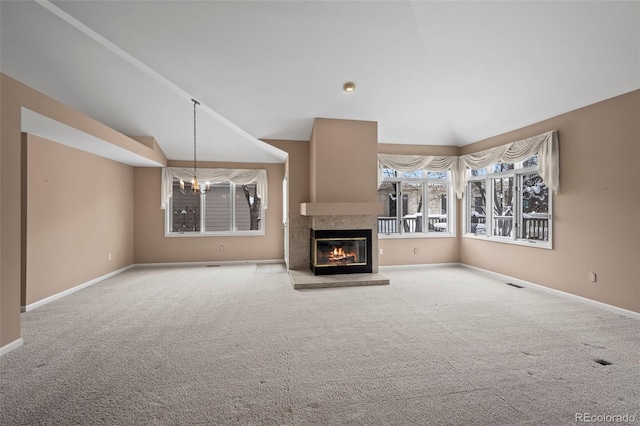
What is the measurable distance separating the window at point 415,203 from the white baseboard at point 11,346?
18.2ft

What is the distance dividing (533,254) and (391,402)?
4.17 m

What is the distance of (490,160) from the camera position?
5422mm

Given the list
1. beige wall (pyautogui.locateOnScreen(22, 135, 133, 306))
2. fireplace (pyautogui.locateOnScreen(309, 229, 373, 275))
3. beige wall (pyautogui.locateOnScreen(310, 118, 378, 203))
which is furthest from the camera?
fireplace (pyautogui.locateOnScreen(309, 229, 373, 275))

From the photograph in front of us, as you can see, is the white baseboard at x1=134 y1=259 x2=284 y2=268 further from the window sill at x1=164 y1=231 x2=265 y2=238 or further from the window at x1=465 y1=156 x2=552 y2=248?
the window at x1=465 y1=156 x2=552 y2=248

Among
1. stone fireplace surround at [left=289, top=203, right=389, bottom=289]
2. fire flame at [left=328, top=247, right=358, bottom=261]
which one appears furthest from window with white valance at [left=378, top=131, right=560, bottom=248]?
fire flame at [left=328, top=247, right=358, bottom=261]

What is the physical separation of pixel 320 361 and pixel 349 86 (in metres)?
3.67

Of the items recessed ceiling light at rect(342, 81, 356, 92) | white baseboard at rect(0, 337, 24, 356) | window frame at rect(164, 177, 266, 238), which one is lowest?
white baseboard at rect(0, 337, 24, 356)

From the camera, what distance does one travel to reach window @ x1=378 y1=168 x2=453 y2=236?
642 cm

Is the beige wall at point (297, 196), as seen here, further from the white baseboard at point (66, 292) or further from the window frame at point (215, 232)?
the white baseboard at point (66, 292)

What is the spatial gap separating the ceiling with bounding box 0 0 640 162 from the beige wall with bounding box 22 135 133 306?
3.29ft

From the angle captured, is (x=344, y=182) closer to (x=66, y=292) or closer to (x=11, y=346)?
(x=11, y=346)

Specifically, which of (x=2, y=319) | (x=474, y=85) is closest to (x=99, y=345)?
(x=2, y=319)

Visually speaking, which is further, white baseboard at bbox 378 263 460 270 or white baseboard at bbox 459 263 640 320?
white baseboard at bbox 378 263 460 270

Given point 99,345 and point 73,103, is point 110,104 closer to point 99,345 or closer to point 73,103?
point 73,103
